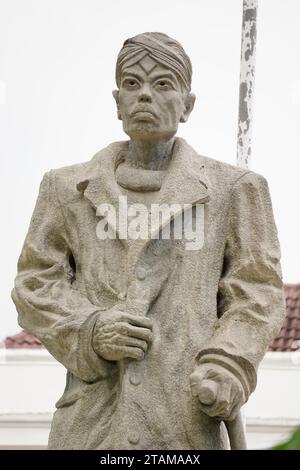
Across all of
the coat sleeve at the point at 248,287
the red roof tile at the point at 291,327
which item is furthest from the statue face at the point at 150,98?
the red roof tile at the point at 291,327

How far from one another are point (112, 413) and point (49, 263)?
2.99ft

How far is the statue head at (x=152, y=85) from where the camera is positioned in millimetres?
7410

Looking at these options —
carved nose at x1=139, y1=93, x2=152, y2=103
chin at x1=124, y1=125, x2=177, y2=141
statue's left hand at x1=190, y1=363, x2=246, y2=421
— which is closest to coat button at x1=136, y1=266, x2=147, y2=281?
statue's left hand at x1=190, y1=363, x2=246, y2=421

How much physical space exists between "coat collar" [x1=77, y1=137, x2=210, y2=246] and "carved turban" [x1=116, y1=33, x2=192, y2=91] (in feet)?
1.29

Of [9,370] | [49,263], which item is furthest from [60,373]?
[49,263]

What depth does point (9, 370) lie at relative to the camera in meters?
17.6

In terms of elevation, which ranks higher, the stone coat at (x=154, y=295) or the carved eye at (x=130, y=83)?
the carved eye at (x=130, y=83)

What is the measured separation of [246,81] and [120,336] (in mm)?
6414

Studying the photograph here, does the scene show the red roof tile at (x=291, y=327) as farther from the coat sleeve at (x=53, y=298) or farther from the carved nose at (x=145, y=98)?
the carved nose at (x=145, y=98)

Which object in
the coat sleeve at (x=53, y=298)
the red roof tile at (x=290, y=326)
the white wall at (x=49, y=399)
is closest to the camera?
the coat sleeve at (x=53, y=298)

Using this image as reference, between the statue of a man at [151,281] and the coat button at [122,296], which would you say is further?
the coat button at [122,296]

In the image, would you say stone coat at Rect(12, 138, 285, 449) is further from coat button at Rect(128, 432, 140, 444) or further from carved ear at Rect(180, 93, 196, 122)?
carved ear at Rect(180, 93, 196, 122)

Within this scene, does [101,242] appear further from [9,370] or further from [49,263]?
[9,370]

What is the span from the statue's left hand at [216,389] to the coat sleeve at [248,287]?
0.06 meters
